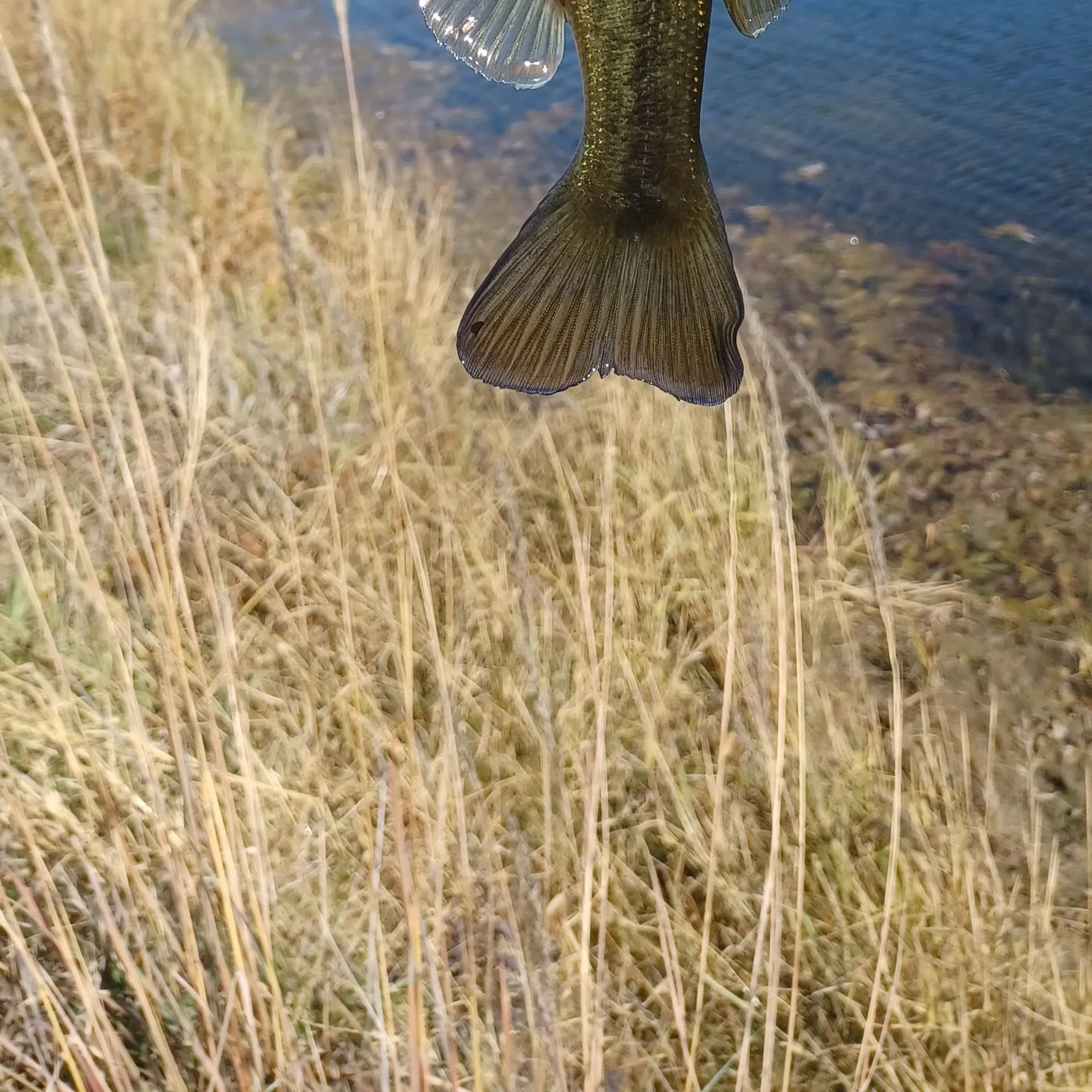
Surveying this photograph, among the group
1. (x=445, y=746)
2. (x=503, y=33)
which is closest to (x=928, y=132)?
(x=445, y=746)

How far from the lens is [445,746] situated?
44.3 inches

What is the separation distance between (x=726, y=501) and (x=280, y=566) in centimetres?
94

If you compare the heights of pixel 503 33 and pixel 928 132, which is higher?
pixel 503 33

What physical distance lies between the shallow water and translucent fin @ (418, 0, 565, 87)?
294cm

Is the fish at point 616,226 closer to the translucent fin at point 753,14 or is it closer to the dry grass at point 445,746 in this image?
the translucent fin at point 753,14

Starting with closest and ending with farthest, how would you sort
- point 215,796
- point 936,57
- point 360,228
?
point 215,796 < point 360,228 < point 936,57

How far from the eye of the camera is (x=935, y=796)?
1.40 meters

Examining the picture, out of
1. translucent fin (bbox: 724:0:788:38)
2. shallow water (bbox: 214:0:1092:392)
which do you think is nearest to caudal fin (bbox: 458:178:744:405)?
translucent fin (bbox: 724:0:788:38)

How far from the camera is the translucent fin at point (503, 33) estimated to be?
1.96ft

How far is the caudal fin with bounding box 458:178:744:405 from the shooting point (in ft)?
1.78

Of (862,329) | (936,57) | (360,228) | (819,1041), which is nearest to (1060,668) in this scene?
(819,1041)

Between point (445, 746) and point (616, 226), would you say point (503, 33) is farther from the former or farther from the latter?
point (445, 746)

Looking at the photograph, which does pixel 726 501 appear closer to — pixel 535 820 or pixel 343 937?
pixel 535 820

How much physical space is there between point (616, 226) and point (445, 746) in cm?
71
